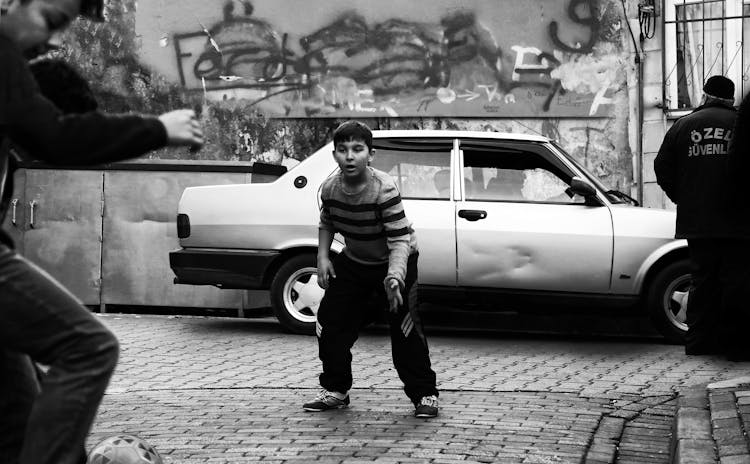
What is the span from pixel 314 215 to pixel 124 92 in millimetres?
6227

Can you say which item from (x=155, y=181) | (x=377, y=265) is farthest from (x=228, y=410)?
(x=155, y=181)

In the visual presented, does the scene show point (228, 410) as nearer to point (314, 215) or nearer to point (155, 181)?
point (314, 215)

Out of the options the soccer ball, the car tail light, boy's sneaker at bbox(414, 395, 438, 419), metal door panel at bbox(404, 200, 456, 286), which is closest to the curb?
boy's sneaker at bbox(414, 395, 438, 419)

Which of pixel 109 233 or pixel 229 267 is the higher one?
pixel 109 233

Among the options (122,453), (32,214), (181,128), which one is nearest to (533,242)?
(32,214)

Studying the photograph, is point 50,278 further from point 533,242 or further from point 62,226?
point 62,226

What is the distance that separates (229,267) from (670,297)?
11.4ft

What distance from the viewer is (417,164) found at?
10500 mm

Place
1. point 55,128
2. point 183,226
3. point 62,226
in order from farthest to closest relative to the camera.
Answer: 1. point 62,226
2. point 183,226
3. point 55,128

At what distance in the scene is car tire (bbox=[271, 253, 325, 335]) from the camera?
10602mm

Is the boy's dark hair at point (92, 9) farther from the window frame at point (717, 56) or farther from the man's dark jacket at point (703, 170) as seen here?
the window frame at point (717, 56)

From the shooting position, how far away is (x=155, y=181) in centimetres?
1230

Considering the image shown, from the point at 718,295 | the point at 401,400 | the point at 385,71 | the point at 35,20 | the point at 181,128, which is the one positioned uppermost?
the point at 385,71

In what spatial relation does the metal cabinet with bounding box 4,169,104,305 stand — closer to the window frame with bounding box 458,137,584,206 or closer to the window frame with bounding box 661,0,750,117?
the window frame with bounding box 458,137,584,206
